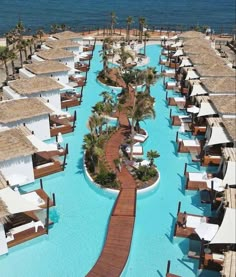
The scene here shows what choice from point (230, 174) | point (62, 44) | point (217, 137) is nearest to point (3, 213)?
point (230, 174)

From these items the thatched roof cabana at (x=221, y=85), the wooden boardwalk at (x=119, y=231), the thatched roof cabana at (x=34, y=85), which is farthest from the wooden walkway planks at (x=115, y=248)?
the thatched roof cabana at (x=221, y=85)

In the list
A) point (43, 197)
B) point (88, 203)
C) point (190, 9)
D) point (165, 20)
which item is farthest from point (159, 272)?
point (190, 9)

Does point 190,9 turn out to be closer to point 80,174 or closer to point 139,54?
point 139,54

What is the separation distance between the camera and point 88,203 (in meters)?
23.3

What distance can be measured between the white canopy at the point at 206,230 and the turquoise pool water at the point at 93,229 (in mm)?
1459

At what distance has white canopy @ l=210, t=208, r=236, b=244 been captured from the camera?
17.5 m

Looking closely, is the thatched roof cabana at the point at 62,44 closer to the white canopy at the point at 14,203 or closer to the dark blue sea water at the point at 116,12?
the white canopy at the point at 14,203

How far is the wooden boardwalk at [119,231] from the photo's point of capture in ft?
59.0

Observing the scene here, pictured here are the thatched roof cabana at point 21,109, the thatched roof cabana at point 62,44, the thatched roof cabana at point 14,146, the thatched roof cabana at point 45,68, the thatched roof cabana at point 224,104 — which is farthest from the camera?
the thatched roof cabana at point 62,44

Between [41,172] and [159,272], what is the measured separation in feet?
36.9

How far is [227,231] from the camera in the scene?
17750 mm

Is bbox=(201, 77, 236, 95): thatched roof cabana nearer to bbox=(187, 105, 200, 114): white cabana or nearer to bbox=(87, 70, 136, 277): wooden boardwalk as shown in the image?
bbox=(187, 105, 200, 114): white cabana

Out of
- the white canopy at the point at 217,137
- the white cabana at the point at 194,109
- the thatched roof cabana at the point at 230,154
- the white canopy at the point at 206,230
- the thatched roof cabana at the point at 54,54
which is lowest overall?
the white canopy at the point at 206,230

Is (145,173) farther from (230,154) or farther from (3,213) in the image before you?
(3,213)
